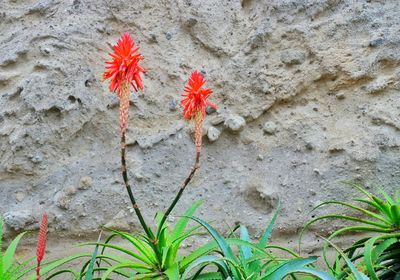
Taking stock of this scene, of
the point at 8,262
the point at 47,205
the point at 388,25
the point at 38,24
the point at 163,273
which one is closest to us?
the point at 163,273

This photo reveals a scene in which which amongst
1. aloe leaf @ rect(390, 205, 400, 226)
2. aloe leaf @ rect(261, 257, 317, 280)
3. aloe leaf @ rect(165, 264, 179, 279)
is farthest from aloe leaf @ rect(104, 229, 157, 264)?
aloe leaf @ rect(390, 205, 400, 226)

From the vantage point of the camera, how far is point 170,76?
1924 millimetres

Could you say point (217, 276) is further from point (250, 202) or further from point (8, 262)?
point (250, 202)

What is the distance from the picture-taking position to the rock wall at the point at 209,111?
67.7 inches

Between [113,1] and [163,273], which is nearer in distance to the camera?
[163,273]

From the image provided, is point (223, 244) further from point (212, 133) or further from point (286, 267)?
point (212, 133)

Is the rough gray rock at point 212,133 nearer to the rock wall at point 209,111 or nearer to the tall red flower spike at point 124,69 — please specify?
the rock wall at point 209,111

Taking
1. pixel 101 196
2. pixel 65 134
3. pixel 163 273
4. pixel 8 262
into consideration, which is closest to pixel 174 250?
pixel 163 273

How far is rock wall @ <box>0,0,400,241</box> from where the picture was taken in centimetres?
172

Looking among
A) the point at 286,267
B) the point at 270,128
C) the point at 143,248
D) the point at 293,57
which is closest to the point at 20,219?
the point at 143,248

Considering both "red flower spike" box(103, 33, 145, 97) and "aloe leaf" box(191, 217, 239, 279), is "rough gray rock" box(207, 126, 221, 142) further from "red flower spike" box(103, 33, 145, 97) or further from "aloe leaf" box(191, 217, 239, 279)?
"red flower spike" box(103, 33, 145, 97)

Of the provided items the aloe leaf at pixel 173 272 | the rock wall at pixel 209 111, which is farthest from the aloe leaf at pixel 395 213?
the aloe leaf at pixel 173 272

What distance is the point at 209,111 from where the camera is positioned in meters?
1.87

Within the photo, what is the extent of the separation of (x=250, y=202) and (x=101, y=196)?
1.71ft
